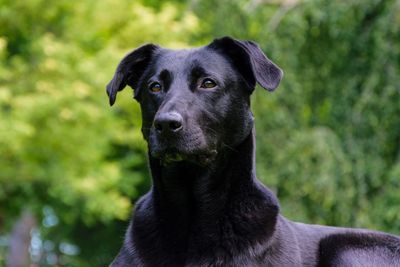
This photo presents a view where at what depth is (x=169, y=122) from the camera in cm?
383

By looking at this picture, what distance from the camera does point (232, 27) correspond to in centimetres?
1152

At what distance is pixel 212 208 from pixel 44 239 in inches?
680

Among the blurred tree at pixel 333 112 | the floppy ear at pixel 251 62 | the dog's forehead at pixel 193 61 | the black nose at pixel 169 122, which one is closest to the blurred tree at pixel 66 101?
the blurred tree at pixel 333 112

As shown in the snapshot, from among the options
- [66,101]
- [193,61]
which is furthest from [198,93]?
[66,101]

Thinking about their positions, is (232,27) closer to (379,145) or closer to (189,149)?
(379,145)

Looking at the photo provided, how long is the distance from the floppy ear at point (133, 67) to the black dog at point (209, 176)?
0.09ft

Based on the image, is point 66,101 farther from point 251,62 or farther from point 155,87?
point 251,62

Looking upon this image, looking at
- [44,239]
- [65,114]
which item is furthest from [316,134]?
[44,239]

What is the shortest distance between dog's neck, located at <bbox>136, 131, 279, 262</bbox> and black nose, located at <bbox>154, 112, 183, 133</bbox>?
362mm

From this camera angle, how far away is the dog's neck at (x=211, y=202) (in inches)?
164

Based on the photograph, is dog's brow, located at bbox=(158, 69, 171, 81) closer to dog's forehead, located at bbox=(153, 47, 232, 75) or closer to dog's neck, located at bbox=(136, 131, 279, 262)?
dog's forehead, located at bbox=(153, 47, 232, 75)

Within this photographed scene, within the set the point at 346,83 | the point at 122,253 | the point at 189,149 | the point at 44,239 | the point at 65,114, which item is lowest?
the point at 44,239

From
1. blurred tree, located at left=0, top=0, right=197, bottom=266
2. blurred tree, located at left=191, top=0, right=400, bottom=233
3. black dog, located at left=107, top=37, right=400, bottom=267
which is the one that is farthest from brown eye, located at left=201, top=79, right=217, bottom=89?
blurred tree, located at left=0, top=0, right=197, bottom=266

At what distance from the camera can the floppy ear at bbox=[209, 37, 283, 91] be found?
4191 millimetres
